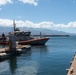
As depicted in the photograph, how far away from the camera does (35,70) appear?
38188mm

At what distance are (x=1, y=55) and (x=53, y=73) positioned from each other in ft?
56.8

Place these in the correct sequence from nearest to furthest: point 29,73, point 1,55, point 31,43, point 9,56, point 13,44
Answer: point 29,73 → point 1,55 → point 9,56 → point 13,44 → point 31,43

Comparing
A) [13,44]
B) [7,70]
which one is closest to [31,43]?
[13,44]

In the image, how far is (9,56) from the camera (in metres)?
54.4

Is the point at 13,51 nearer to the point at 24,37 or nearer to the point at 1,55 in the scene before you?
the point at 1,55

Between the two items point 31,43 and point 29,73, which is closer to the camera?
point 29,73

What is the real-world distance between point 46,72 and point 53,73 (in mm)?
1670

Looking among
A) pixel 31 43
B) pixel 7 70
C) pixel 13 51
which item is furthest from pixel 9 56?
pixel 31 43

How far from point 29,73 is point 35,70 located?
2.74 meters

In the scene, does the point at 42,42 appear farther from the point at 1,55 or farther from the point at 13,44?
the point at 1,55

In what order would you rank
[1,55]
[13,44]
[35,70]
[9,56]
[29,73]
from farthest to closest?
[13,44] < [9,56] < [1,55] < [35,70] < [29,73]

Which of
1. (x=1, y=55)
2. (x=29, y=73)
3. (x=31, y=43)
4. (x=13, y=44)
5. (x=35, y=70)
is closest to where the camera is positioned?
(x=29, y=73)

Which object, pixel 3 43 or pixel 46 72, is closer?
pixel 46 72

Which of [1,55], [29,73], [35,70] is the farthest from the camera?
[1,55]
